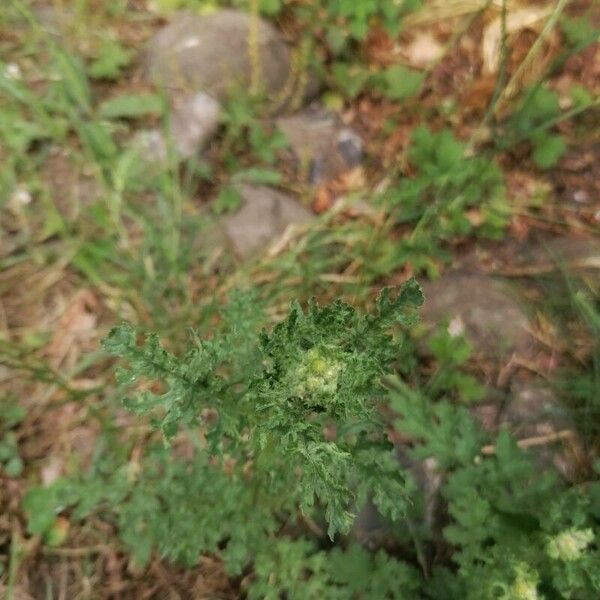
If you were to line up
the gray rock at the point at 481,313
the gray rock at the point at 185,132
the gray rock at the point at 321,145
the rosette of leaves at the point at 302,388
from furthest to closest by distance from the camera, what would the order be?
the gray rock at the point at 321,145, the gray rock at the point at 185,132, the gray rock at the point at 481,313, the rosette of leaves at the point at 302,388

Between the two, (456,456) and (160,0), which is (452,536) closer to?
(456,456)

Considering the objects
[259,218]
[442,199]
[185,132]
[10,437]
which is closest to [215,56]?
[185,132]

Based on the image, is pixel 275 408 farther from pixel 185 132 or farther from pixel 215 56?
pixel 215 56

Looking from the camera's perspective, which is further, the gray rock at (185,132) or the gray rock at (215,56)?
the gray rock at (215,56)

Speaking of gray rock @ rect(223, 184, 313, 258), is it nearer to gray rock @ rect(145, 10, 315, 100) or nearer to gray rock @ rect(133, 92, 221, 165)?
gray rock @ rect(133, 92, 221, 165)

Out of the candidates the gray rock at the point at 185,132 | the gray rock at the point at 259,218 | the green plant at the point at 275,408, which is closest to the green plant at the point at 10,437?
the green plant at the point at 275,408

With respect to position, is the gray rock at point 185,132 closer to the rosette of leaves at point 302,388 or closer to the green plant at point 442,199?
the green plant at point 442,199
